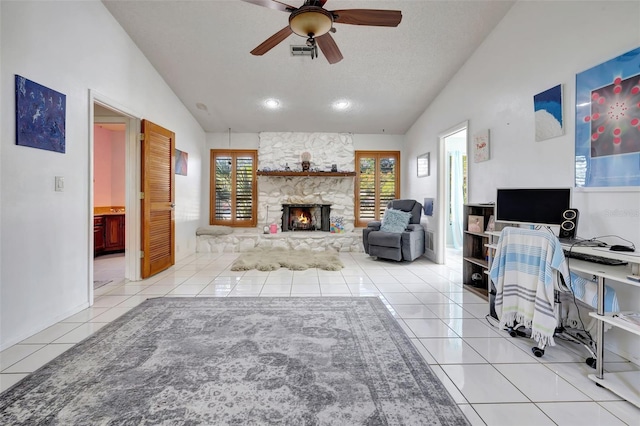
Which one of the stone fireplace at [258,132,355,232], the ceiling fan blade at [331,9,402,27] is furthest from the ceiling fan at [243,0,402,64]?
the stone fireplace at [258,132,355,232]

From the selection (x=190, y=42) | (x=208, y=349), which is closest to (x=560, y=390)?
Result: (x=208, y=349)

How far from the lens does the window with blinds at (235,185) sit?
6.51m

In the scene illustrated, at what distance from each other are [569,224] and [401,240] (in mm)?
2710

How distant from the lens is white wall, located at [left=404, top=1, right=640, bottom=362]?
6.66 ft

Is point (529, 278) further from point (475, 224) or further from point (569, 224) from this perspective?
point (475, 224)

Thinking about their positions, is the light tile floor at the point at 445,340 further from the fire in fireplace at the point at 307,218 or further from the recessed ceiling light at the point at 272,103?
the recessed ceiling light at the point at 272,103

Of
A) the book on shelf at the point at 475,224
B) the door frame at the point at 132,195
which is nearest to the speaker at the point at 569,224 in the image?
the book on shelf at the point at 475,224

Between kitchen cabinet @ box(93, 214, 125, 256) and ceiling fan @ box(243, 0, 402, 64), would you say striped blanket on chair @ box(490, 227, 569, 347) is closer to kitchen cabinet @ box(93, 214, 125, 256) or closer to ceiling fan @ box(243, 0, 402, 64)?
ceiling fan @ box(243, 0, 402, 64)

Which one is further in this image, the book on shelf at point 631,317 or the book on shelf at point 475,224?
the book on shelf at point 475,224

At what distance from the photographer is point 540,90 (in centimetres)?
273

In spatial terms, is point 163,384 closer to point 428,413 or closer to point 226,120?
point 428,413

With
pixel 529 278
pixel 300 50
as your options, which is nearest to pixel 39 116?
pixel 300 50

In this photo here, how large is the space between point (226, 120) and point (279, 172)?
1.50 metres

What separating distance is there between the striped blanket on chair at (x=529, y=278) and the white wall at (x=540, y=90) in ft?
1.80
